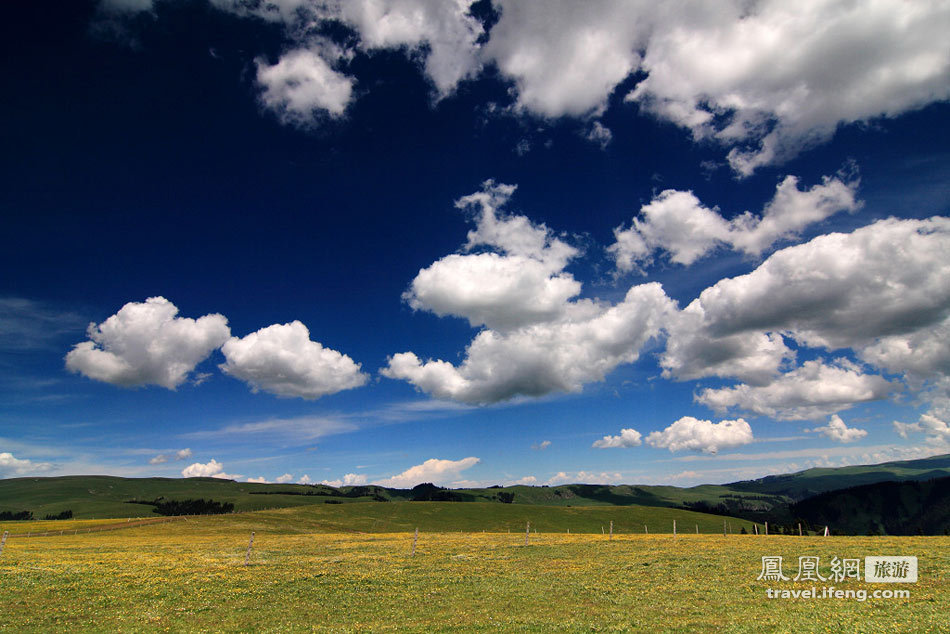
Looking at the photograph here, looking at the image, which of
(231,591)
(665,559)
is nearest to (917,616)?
(665,559)

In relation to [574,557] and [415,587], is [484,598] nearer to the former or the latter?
[415,587]

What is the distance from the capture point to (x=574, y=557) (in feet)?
129

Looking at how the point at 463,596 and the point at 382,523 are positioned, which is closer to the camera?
the point at 463,596

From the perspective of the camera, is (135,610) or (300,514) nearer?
(135,610)

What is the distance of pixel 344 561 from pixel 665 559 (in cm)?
2682

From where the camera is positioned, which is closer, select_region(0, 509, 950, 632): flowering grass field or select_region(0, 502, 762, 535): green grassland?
select_region(0, 509, 950, 632): flowering grass field

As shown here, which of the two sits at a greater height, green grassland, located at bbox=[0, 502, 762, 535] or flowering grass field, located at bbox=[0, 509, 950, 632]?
flowering grass field, located at bbox=[0, 509, 950, 632]

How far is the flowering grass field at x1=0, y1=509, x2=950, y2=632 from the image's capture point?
1817 cm

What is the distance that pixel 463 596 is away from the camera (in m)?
24.1

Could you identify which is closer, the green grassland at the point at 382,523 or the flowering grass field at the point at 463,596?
the flowering grass field at the point at 463,596

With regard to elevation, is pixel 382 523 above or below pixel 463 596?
below

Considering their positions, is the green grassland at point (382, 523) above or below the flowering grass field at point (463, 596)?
below

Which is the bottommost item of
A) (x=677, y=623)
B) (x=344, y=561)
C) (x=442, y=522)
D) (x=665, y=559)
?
(x=442, y=522)

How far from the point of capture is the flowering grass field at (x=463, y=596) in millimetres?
18172
